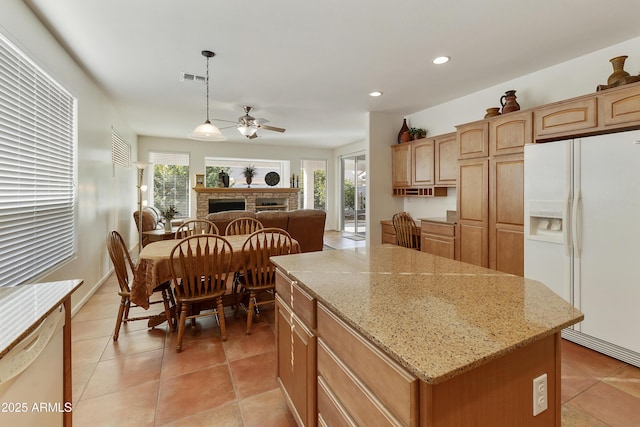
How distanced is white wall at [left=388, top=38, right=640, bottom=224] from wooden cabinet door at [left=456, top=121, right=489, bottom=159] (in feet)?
2.02

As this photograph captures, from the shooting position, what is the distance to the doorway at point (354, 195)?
8.22 metres

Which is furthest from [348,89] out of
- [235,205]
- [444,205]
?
[235,205]

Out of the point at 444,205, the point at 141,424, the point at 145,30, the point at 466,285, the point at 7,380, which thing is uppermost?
the point at 145,30

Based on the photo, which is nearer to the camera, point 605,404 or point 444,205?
point 605,404

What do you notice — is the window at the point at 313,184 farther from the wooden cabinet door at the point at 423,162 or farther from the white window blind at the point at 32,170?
the white window blind at the point at 32,170

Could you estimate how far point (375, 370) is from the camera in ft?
2.83

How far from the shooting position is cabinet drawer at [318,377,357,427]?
1.03 metres

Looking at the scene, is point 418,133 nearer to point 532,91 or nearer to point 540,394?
point 532,91

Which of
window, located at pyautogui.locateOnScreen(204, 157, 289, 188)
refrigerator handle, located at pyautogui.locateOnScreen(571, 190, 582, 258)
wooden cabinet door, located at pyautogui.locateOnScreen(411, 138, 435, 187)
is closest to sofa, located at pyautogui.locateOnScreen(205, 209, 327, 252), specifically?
wooden cabinet door, located at pyautogui.locateOnScreen(411, 138, 435, 187)

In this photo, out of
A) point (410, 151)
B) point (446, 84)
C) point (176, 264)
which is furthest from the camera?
point (410, 151)

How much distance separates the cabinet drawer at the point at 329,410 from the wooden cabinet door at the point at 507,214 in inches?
105

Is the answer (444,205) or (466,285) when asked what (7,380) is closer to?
(466,285)

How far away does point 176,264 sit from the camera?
2.49 meters

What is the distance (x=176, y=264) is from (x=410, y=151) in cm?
372
